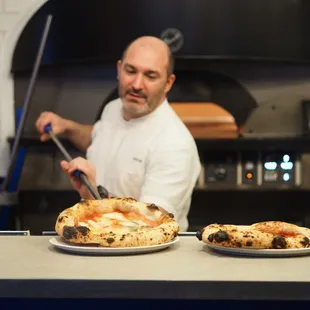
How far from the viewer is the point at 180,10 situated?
2.21 m

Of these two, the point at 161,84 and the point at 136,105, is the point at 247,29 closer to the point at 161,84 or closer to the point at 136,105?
the point at 161,84

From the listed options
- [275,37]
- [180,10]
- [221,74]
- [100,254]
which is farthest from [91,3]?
[100,254]

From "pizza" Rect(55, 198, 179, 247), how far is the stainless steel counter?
0.04 metres

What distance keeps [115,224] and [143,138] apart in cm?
109

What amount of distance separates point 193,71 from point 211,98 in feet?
0.42

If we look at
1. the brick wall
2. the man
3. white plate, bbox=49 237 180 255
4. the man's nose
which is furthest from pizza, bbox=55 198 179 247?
the brick wall

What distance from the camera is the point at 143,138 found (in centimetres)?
199

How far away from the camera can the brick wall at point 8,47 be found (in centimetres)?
223

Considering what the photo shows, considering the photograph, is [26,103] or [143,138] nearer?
[143,138]

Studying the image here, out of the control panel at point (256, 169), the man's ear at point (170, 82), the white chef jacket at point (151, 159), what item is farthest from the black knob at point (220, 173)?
the man's ear at point (170, 82)

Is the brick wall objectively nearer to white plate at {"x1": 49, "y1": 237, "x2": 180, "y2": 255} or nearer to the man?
the man

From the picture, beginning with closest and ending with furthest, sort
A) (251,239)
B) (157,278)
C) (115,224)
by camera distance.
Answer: (157,278) → (251,239) → (115,224)

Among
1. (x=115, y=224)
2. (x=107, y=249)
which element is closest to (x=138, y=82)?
(x=115, y=224)

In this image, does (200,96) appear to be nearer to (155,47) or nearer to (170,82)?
(170,82)
